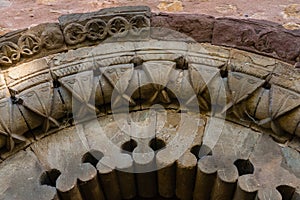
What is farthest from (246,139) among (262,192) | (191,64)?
(191,64)

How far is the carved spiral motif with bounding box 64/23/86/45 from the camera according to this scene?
7.00 feet

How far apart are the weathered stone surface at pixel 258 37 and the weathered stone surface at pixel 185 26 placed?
0.14 ft

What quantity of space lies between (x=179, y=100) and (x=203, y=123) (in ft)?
0.54

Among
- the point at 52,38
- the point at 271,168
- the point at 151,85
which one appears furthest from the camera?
the point at 52,38

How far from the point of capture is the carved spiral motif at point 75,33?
2135 mm

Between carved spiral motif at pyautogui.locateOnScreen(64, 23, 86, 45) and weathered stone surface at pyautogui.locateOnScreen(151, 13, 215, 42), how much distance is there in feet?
1.20

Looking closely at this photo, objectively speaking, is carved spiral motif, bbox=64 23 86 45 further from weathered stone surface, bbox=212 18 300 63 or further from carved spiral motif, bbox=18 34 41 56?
weathered stone surface, bbox=212 18 300 63

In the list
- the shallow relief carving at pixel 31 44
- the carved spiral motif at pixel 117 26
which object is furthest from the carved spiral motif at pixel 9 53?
the carved spiral motif at pixel 117 26

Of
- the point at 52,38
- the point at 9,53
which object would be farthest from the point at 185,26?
the point at 9,53

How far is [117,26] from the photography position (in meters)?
2.18

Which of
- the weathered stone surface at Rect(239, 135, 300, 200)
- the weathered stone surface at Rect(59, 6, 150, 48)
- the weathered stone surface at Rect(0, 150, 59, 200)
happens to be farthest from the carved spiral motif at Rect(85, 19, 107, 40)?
the weathered stone surface at Rect(239, 135, 300, 200)

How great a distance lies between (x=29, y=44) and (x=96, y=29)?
348mm

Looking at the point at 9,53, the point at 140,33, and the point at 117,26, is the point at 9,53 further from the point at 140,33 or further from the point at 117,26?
the point at 140,33

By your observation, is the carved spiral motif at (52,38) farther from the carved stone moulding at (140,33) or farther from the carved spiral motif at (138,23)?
the carved spiral motif at (138,23)
